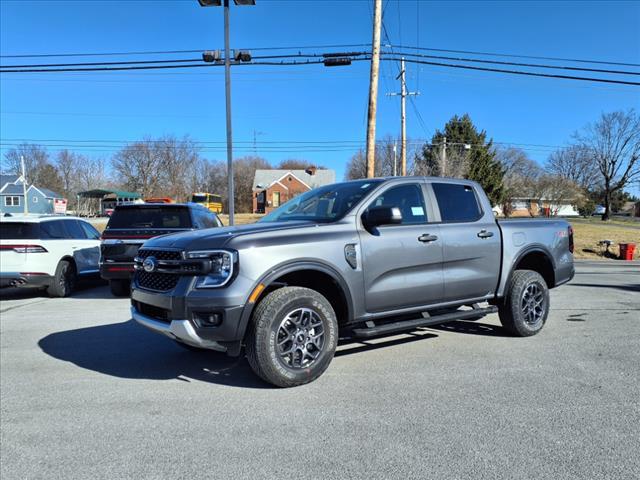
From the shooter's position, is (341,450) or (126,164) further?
(126,164)

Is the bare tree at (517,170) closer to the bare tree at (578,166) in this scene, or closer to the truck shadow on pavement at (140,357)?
the bare tree at (578,166)

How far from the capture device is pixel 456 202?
5391 mm

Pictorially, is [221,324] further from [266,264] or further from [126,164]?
[126,164]

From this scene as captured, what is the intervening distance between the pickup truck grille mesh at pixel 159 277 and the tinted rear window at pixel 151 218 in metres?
4.39

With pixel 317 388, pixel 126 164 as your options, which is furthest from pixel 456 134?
pixel 317 388

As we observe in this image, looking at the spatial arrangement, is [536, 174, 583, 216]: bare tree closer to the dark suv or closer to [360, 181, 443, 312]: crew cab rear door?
the dark suv

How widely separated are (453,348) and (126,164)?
68401 mm

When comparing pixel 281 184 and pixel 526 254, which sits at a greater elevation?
pixel 281 184

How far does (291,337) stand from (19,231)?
7.54 metres

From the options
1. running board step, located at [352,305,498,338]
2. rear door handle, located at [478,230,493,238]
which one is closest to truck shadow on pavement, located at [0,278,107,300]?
running board step, located at [352,305,498,338]

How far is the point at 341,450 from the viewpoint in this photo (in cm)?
300

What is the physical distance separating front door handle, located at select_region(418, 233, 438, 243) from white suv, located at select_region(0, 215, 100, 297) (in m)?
7.76

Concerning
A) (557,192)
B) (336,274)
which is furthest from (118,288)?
(557,192)

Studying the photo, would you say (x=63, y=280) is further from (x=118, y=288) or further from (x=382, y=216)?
(x=382, y=216)
